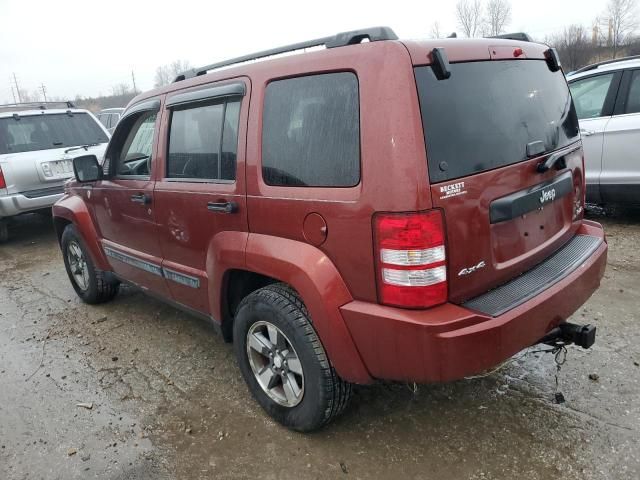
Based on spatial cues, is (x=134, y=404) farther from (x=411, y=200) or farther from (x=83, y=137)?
(x=83, y=137)

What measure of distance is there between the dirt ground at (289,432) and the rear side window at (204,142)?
1.35m

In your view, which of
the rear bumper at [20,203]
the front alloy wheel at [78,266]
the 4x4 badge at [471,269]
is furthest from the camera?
the rear bumper at [20,203]

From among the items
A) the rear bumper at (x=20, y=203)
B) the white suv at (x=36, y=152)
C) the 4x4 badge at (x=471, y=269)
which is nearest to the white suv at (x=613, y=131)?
the 4x4 badge at (x=471, y=269)

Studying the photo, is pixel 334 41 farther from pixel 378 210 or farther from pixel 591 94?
pixel 591 94

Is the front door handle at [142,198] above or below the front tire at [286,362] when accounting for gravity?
above

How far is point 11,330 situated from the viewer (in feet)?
14.4

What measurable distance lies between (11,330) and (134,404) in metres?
2.03

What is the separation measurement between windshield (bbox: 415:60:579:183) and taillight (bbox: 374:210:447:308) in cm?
20

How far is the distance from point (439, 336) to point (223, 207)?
135cm

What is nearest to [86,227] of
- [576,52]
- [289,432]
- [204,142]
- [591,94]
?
[204,142]

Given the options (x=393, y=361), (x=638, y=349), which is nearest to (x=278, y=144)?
(x=393, y=361)

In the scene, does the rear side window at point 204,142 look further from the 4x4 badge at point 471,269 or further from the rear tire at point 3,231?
the rear tire at point 3,231

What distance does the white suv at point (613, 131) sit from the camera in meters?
5.25

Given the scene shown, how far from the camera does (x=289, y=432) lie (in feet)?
8.93
